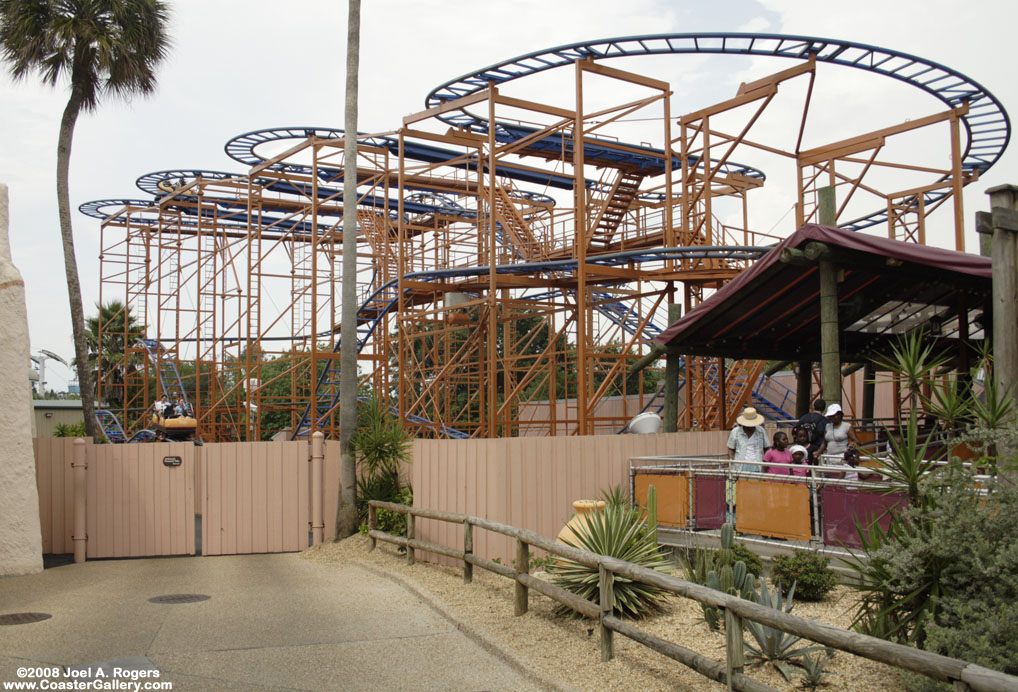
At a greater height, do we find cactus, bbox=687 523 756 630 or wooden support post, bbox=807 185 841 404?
wooden support post, bbox=807 185 841 404

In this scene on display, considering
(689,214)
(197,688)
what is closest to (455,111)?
(689,214)

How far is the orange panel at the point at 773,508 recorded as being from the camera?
378 inches

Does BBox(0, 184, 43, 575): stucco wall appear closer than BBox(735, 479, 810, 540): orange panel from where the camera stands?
No

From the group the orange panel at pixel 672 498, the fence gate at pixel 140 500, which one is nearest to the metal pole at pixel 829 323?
the orange panel at pixel 672 498

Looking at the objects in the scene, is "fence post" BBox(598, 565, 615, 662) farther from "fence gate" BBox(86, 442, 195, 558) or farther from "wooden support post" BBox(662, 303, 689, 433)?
"wooden support post" BBox(662, 303, 689, 433)

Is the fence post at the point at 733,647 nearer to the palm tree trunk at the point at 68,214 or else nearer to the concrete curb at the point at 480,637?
the concrete curb at the point at 480,637

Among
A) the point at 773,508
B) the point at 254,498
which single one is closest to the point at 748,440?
the point at 773,508

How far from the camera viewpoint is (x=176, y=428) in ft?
90.8

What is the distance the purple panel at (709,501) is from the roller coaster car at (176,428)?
19688mm

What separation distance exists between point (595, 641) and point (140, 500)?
8952 millimetres

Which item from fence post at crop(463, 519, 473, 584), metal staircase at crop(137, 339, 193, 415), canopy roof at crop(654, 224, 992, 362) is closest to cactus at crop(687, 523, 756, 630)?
fence post at crop(463, 519, 473, 584)

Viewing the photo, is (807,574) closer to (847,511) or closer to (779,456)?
(847,511)

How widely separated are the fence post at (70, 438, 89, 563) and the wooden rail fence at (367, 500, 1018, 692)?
264 inches

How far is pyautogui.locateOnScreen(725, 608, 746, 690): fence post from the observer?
6.08 m
